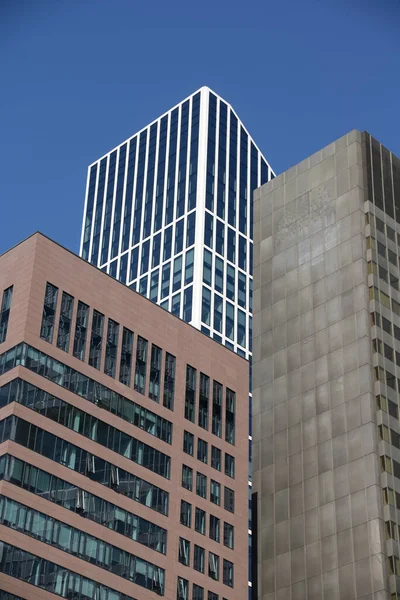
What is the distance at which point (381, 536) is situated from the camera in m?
108

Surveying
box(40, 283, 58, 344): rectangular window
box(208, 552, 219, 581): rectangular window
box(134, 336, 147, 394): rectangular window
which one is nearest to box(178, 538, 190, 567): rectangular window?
box(208, 552, 219, 581): rectangular window

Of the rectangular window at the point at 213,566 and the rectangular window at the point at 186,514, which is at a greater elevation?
the rectangular window at the point at 186,514

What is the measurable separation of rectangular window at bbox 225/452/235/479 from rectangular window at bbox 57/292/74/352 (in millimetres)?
21591

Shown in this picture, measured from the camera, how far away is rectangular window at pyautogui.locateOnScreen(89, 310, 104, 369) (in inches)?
4496

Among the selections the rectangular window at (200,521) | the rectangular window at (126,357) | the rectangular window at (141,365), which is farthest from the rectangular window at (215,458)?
the rectangular window at (126,357)

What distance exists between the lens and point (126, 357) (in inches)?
4643

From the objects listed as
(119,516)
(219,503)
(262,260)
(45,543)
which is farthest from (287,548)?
(262,260)

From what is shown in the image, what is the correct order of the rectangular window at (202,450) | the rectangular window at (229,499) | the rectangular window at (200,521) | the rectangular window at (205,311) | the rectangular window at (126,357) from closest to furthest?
the rectangular window at (200,521)
the rectangular window at (126,357)
the rectangular window at (229,499)
the rectangular window at (202,450)
the rectangular window at (205,311)

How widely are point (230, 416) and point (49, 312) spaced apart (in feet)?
80.7

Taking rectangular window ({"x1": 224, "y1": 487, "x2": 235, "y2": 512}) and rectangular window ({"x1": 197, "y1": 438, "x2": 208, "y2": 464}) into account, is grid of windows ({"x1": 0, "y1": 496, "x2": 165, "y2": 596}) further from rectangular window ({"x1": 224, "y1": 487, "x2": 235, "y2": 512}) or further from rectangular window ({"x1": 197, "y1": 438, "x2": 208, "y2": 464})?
rectangular window ({"x1": 197, "y1": 438, "x2": 208, "y2": 464})

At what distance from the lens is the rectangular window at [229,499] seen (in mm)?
118944

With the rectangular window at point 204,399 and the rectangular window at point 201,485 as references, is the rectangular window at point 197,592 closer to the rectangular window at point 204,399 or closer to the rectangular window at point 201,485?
the rectangular window at point 201,485

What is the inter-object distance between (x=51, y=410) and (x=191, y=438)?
59.0 feet

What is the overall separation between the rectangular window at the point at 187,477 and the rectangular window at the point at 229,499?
4.85 meters
